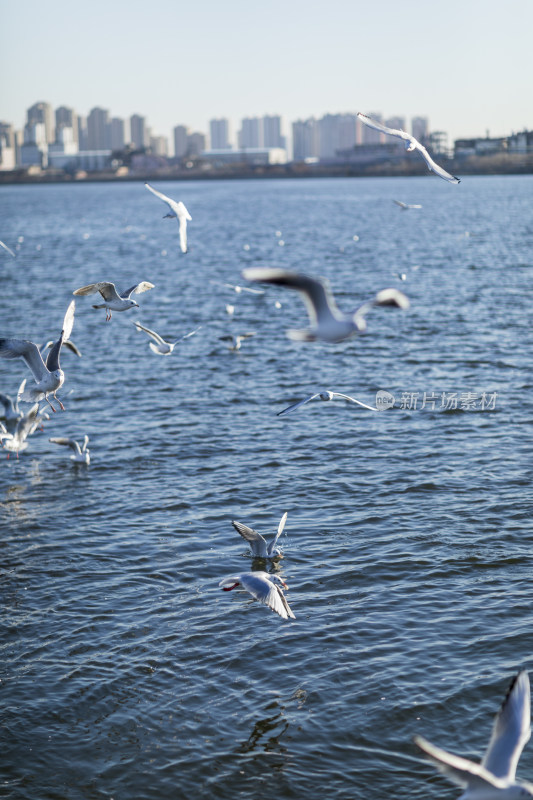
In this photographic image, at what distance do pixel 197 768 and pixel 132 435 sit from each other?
42.1 ft

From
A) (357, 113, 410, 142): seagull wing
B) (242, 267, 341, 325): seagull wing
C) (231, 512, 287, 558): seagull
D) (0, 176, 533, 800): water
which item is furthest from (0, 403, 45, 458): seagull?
(242, 267, 341, 325): seagull wing

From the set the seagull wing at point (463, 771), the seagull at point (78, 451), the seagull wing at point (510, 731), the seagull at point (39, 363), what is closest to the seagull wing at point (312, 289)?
the seagull wing at point (510, 731)

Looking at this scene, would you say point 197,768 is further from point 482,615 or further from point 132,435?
point 132,435

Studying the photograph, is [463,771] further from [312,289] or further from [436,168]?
[436,168]

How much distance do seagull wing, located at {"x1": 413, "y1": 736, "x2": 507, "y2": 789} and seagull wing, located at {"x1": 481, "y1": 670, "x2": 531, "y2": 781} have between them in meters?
0.17

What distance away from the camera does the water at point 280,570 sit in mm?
11000

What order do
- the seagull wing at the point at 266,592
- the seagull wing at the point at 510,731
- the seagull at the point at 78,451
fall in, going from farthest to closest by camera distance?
the seagull at the point at 78,451, the seagull wing at the point at 266,592, the seagull wing at the point at 510,731

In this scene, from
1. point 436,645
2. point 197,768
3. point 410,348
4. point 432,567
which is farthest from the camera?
point 410,348

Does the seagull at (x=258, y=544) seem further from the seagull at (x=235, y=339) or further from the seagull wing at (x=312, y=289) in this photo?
the seagull at (x=235, y=339)

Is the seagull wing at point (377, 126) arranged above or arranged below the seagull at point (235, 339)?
above

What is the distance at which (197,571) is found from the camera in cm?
1537

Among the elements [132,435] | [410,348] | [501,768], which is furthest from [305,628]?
[410,348]

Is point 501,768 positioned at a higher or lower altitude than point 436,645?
higher

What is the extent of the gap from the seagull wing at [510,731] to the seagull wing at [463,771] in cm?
17
